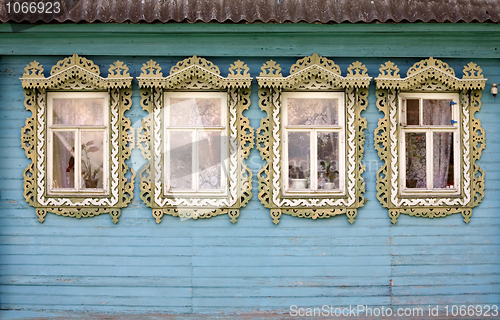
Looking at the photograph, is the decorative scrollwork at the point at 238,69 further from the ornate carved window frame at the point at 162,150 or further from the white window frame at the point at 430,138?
the white window frame at the point at 430,138

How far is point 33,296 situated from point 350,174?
13.8ft

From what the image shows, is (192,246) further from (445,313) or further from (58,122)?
(445,313)

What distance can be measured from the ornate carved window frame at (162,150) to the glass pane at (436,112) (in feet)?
7.38

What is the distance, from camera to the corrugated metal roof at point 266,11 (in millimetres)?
4855

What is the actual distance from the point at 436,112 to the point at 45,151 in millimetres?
4948

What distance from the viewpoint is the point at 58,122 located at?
5.23 metres

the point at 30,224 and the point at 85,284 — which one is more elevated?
the point at 30,224

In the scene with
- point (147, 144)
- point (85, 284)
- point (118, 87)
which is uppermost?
point (118, 87)

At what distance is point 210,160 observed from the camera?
5.22m

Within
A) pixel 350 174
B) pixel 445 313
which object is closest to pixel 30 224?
pixel 350 174

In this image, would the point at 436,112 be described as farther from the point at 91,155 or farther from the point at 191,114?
the point at 91,155

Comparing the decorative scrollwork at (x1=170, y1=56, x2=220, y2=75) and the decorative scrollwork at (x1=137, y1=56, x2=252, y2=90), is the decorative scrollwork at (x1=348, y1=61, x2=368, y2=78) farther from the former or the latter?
the decorative scrollwork at (x1=170, y1=56, x2=220, y2=75)

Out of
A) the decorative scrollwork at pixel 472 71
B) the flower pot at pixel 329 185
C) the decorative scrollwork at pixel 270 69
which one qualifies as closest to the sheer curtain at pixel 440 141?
the decorative scrollwork at pixel 472 71

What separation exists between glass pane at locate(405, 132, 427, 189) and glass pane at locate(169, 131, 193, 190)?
276 cm
